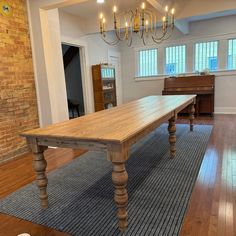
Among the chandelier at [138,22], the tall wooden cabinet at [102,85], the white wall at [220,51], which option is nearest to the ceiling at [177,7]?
the chandelier at [138,22]

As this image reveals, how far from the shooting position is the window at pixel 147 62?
6887mm

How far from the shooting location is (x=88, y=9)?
4.57m

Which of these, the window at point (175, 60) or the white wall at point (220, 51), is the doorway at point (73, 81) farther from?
the window at point (175, 60)

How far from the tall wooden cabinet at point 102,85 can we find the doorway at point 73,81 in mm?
1101

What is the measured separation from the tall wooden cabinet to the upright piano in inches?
62.7

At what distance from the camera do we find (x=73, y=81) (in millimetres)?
6883

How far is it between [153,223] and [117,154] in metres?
0.69

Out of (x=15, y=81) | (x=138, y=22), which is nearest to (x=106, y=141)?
(x=138, y=22)

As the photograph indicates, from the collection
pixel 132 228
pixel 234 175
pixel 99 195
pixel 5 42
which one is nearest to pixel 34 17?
pixel 5 42

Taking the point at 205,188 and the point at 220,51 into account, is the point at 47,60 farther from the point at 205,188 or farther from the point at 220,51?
the point at 220,51

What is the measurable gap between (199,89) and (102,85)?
8.45 ft

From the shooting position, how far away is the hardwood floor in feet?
5.47

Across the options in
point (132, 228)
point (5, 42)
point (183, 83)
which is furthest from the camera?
point (183, 83)

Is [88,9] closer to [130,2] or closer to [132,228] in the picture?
[130,2]
